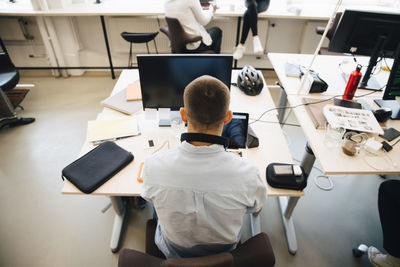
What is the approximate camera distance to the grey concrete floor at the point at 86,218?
1.67 meters

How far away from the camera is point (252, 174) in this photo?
0.81 metres

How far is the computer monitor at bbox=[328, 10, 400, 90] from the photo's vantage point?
1.73 m

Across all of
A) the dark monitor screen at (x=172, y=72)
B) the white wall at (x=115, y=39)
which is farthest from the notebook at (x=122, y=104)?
the white wall at (x=115, y=39)

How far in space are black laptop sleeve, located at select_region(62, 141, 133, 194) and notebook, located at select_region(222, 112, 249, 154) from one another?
54 cm

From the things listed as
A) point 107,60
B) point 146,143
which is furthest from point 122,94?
point 107,60

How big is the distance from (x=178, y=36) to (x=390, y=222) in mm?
2340

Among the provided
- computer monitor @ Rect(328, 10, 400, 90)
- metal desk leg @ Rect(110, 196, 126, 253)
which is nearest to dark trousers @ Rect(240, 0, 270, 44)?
computer monitor @ Rect(328, 10, 400, 90)

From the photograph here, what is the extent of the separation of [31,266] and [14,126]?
1778 millimetres

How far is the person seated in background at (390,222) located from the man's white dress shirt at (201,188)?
0.94 m

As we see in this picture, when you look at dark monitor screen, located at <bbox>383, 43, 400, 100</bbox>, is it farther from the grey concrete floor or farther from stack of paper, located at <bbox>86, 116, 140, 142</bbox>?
stack of paper, located at <bbox>86, 116, 140, 142</bbox>

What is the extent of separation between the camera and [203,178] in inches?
30.2

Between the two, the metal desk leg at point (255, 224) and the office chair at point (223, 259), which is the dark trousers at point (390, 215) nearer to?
the metal desk leg at point (255, 224)

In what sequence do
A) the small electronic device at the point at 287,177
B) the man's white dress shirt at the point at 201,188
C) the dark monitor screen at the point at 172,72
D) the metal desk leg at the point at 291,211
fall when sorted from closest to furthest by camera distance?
the man's white dress shirt at the point at 201,188 < the small electronic device at the point at 287,177 < the dark monitor screen at the point at 172,72 < the metal desk leg at the point at 291,211

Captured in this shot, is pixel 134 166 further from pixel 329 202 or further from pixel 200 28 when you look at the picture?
pixel 200 28
